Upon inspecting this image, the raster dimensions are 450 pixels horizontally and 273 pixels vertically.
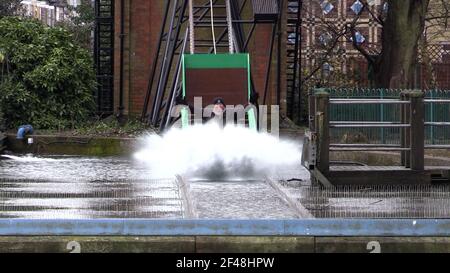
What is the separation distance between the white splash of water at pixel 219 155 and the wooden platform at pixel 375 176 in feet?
7.04

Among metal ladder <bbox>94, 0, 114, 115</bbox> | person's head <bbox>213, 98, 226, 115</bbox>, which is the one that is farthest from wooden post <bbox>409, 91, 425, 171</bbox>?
metal ladder <bbox>94, 0, 114, 115</bbox>

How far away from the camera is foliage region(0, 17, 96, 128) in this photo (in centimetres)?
2166

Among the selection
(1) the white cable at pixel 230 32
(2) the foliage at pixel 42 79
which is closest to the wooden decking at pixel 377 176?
(1) the white cable at pixel 230 32

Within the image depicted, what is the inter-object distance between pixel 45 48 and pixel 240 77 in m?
5.78

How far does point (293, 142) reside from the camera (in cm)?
2038

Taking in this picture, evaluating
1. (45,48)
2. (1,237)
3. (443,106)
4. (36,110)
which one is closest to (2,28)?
(45,48)

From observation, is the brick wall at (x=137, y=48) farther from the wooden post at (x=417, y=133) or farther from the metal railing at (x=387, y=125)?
the wooden post at (x=417, y=133)

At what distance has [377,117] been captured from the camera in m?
19.2

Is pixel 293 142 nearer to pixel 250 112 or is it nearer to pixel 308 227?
pixel 250 112

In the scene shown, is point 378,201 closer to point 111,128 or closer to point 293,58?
point 111,128

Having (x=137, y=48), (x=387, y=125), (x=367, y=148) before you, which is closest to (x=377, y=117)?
(x=367, y=148)

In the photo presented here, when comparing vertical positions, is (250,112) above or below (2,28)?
below

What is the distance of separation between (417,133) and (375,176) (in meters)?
0.97
